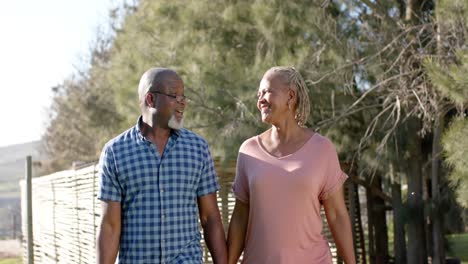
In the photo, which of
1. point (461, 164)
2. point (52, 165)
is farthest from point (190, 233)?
point (52, 165)

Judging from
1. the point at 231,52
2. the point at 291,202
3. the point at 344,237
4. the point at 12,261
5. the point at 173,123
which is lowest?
the point at 12,261

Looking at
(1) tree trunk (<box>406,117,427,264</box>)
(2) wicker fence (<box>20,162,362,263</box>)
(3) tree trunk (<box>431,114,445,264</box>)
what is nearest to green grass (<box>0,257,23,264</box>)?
(2) wicker fence (<box>20,162,362,263</box>)

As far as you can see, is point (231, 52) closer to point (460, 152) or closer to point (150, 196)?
point (460, 152)

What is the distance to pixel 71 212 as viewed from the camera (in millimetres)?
11359

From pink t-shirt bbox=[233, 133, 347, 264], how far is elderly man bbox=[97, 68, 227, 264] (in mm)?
245

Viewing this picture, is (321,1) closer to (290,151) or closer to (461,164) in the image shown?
(461,164)

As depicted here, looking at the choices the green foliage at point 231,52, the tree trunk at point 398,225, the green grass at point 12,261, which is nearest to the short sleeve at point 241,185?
the green foliage at point 231,52

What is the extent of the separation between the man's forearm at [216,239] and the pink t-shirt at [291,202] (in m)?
0.13

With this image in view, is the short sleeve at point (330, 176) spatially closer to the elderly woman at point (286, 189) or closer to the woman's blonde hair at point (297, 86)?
the elderly woman at point (286, 189)

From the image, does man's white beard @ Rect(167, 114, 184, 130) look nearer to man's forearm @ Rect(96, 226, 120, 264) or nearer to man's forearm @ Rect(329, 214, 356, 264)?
man's forearm @ Rect(96, 226, 120, 264)

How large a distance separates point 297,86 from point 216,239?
0.74 m

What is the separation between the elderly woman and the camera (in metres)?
3.48

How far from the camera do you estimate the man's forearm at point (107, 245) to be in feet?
10.9

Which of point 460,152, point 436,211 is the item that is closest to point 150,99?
point 460,152
